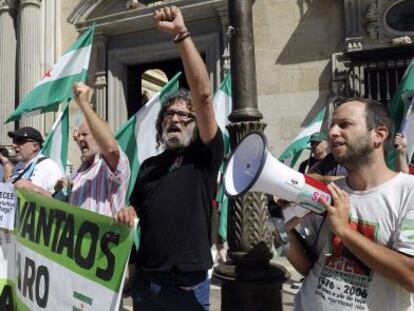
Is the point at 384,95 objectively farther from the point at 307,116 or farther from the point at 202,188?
the point at 202,188

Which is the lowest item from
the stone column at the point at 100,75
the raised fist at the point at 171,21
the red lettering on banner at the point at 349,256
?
the red lettering on banner at the point at 349,256

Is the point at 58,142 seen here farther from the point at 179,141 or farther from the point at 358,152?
the point at 358,152

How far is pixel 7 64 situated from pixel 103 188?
9.32 metres

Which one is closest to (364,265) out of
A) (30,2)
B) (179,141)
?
(179,141)

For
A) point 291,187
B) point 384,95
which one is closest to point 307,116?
point 384,95

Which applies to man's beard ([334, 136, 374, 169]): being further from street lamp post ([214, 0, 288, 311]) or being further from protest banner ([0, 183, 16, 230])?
protest banner ([0, 183, 16, 230])

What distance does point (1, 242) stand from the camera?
4.07m

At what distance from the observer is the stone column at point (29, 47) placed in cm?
1072

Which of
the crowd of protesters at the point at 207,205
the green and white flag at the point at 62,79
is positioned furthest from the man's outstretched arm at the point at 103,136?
the green and white flag at the point at 62,79

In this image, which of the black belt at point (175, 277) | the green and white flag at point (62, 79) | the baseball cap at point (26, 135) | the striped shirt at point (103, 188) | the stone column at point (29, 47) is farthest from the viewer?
the stone column at point (29, 47)

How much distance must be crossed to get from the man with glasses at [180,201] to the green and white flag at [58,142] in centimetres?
263

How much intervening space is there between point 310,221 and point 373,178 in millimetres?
345

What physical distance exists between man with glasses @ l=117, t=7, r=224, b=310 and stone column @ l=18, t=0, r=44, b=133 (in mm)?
8921

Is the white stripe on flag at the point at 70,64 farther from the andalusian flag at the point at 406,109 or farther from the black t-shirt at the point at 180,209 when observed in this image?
the andalusian flag at the point at 406,109
